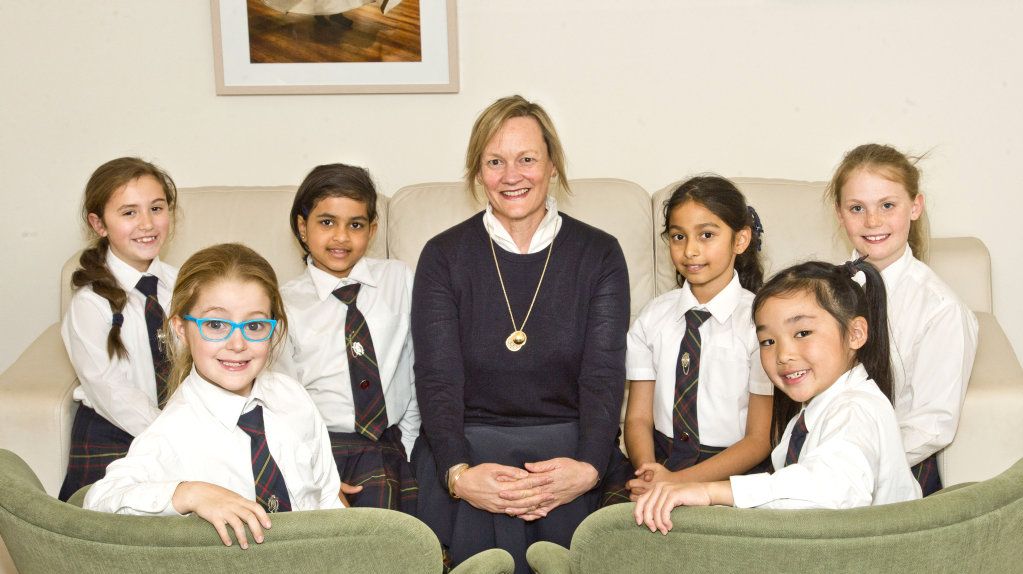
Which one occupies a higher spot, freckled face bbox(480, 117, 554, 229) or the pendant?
freckled face bbox(480, 117, 554, 229)

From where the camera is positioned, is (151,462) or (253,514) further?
(151,462)

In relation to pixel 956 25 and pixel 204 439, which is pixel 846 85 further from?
pixel 204 439

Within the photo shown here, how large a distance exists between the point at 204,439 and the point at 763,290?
1.15 meters

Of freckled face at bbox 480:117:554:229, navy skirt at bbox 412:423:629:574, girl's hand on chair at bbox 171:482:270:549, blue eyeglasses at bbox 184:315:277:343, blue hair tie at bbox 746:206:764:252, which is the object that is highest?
freckled face at bbox 480:117:554:229

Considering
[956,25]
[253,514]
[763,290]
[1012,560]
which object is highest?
[956,25]

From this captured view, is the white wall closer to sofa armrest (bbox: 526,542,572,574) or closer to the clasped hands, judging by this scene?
the clasped hands

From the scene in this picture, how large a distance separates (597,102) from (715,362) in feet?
3.59

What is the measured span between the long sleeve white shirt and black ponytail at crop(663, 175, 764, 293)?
33 cm

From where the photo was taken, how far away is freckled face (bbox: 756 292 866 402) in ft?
6.63

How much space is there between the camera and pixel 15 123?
3.28m

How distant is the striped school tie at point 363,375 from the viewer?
8.55ft

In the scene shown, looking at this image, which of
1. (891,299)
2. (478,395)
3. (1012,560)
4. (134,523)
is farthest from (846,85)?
(134,523)

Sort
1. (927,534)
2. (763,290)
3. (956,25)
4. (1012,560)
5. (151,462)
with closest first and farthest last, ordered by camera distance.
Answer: (927,534) → (1012,560) → (151,462) → (763,290) → (956,25)

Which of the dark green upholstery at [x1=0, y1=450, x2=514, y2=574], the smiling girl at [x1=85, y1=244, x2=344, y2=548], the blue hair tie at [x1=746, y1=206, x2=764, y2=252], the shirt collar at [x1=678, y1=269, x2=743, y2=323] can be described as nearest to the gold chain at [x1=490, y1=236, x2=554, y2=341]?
the shirt collar at [x1=678, y1=269, x2=743, y2=323]
